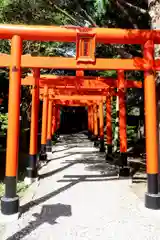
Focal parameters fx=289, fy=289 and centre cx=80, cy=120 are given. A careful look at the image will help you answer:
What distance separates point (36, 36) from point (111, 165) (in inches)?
244

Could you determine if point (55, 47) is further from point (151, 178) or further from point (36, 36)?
point (151, 178)

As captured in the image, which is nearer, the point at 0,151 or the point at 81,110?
the point at 0,151

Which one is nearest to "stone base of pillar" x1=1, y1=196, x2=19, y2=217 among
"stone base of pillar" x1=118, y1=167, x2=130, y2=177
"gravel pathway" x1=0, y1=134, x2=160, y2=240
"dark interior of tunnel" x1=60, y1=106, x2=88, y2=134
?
"gravel pathway" x1=0, y1=134, x2=160, y2=240

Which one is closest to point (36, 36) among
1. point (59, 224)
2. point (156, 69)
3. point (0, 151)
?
point (156, 69)

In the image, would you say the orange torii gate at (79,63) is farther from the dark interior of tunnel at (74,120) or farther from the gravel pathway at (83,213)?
the dark interior of tunnel at (74,120)

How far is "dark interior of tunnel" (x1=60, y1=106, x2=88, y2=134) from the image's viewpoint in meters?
35.6

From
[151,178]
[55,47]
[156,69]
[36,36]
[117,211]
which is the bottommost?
[117,211]

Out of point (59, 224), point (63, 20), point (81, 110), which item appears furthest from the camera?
point (81, 110)

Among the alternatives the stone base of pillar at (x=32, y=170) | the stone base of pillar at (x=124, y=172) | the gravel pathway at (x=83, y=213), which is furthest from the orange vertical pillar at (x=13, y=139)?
the stone base of pillar at (x=124, y=172)

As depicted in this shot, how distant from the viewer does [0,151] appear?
40.4ft

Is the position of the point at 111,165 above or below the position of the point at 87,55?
below

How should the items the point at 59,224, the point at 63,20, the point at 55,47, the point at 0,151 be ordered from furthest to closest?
the point at 55,47, the point at 0,151, the point at 63,20, the point at 59,224

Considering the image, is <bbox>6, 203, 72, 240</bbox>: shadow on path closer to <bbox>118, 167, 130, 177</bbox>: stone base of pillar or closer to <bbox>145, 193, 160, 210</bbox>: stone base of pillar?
<bbox>145, 193, 160, 210</bbox>: stone base of pillar

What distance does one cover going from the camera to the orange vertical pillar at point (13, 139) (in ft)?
16.0
